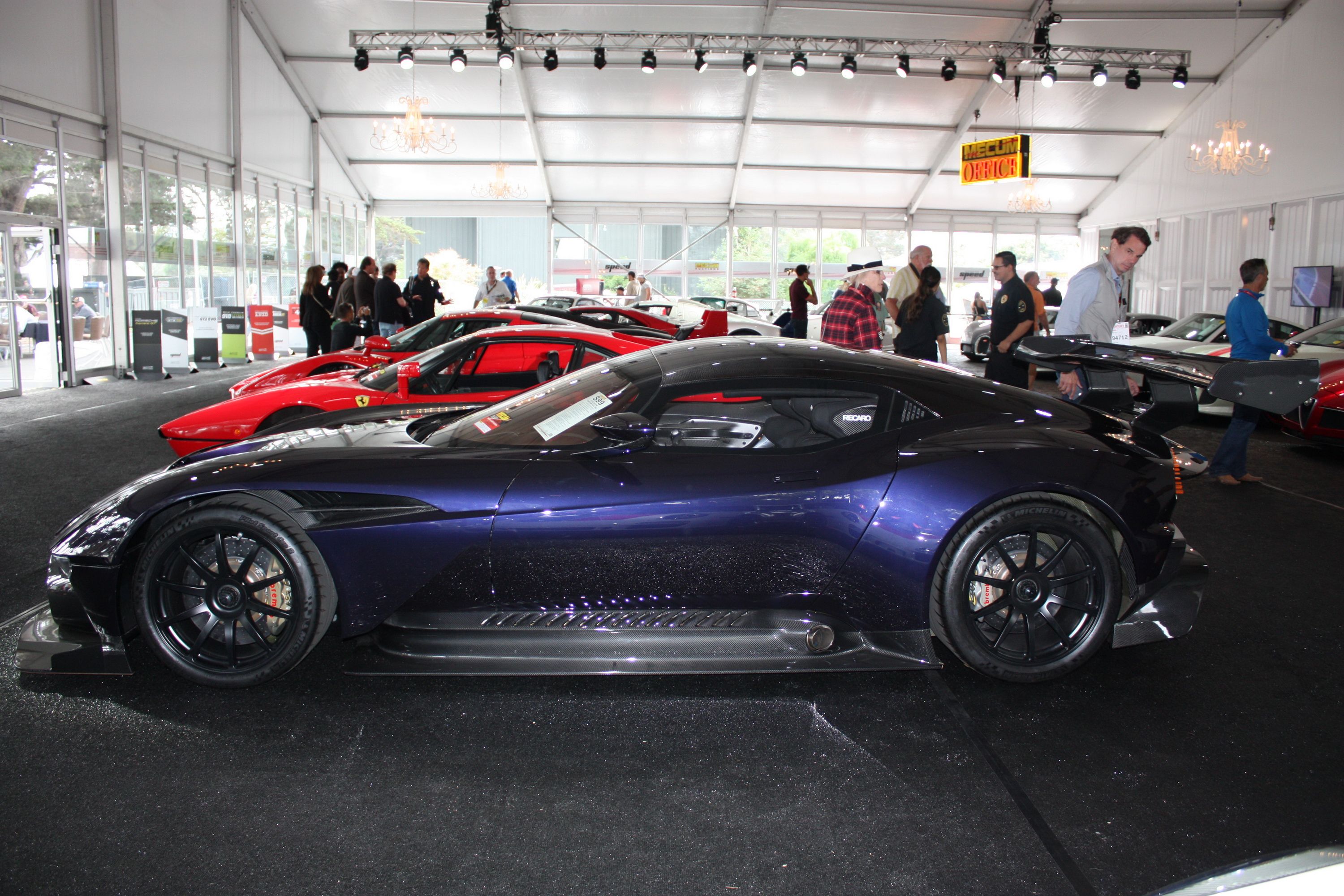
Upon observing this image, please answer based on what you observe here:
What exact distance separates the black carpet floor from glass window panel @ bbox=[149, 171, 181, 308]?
1459cm

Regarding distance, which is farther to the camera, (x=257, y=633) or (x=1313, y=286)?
(x=1313, y=286)

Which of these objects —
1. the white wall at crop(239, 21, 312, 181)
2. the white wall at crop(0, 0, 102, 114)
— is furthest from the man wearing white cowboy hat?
the white wall at crop(239, 21, 312, 181)

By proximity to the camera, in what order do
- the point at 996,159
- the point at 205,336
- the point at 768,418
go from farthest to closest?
the point at 996,159 → the point at 205,336 → the point at 768,418

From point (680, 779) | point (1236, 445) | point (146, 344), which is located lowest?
point (680, 779)

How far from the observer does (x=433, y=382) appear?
6.34 m

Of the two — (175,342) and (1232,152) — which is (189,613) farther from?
(1232,152)

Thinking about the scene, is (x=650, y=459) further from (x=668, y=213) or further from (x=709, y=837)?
(x=668, y=213)

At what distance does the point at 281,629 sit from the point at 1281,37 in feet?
73.6

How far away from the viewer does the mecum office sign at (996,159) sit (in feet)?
64.1

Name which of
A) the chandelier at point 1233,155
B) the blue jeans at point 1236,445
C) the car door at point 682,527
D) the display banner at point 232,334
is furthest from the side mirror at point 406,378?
the chandelier at point 1233,155

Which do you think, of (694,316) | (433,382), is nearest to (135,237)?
(694,316)

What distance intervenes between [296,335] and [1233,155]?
1917cm

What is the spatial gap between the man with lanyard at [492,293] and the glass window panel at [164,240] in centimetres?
529

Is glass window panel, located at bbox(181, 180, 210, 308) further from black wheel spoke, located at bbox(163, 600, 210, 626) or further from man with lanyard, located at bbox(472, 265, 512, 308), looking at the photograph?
black wheel spoke, located at bbox(163, 600, 210, 626)
